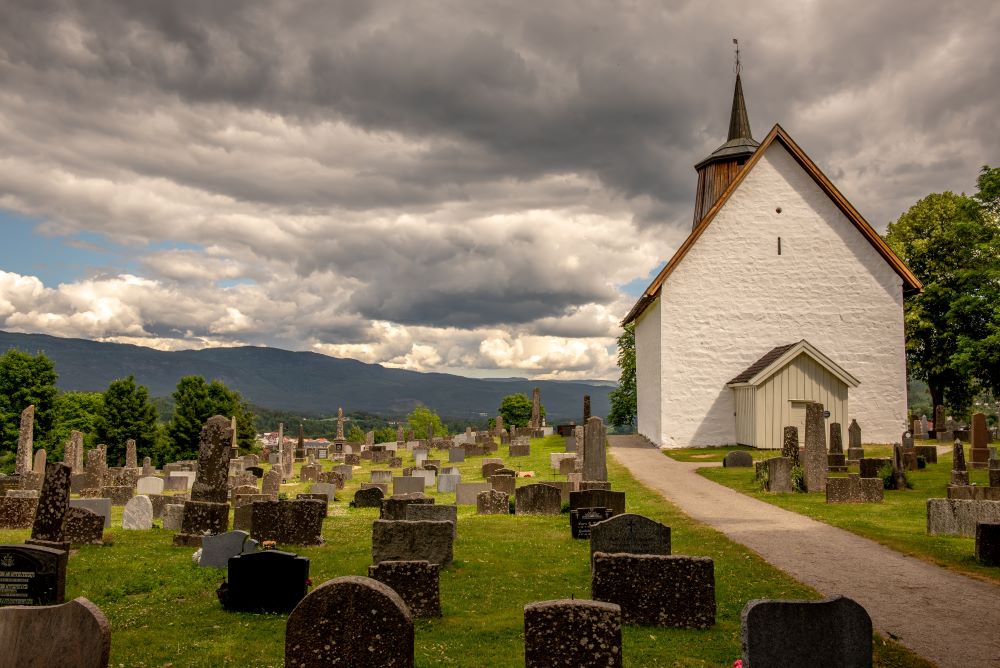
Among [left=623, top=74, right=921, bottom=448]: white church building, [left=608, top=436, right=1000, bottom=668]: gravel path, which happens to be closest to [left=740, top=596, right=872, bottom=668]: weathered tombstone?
[left=608, top=436, right=1000, bottom=668]: gravel path

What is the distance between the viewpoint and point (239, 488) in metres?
20.6

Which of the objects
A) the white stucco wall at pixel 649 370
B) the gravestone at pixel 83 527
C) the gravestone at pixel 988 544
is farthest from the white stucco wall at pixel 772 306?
the gravestone at pixel 83 527

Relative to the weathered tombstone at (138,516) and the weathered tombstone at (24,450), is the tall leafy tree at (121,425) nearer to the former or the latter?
the weathered tombstone at (24,450)

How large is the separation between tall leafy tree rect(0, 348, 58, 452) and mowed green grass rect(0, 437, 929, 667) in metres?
40.7

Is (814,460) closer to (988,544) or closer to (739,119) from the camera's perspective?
(988,544)

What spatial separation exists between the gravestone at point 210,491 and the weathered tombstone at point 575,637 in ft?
29.3

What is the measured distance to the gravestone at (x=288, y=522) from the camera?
1290cm

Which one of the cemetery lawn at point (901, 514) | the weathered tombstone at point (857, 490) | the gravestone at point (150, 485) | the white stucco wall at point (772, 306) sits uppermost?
the white stucco wall at point (772, 306)

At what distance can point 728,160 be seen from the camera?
144 feet

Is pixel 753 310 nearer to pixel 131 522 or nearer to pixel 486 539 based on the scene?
pixel 486 539

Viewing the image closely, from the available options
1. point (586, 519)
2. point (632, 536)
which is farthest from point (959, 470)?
point (632, 536)

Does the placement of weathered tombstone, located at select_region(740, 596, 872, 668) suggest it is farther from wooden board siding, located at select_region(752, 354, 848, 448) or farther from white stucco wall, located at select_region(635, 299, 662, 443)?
Result: white stucco wall, located at select_region(635, 299, 662, 443)

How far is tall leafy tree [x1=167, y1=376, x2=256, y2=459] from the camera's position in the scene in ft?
179

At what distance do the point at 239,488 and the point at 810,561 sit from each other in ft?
48.7
